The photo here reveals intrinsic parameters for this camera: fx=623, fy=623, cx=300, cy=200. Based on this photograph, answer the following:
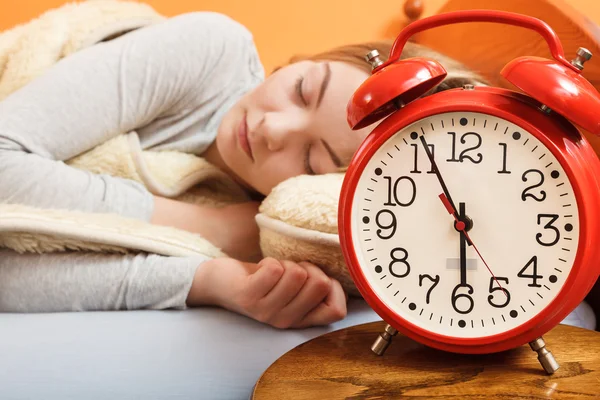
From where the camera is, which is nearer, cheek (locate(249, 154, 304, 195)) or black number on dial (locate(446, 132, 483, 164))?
black number on dial (locate(446, 132, 483, 164))

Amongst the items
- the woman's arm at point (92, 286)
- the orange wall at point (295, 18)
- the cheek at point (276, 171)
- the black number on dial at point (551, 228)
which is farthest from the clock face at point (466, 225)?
the orange wall at point (295, 18)

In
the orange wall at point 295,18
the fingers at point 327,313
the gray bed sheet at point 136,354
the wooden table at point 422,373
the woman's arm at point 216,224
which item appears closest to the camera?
the wooden table at point 422,373

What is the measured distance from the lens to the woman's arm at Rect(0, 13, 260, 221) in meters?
0.93

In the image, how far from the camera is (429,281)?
0.59m

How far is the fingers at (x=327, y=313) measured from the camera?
744mm

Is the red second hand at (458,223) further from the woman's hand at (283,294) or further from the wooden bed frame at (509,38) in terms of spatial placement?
the wooden bed frame at (509,38)

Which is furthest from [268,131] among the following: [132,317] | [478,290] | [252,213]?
[478,290]

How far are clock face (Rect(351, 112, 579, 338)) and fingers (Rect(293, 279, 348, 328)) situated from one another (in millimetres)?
159

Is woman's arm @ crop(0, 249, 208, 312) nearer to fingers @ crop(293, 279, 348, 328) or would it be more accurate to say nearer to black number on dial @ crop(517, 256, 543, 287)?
fingers @ crop(293, 279, 348, 328)

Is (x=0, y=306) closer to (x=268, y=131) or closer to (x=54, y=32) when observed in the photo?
(x=268, y=131)

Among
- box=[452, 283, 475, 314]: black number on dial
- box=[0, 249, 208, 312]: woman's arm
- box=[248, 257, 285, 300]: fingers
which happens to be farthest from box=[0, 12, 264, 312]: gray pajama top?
box=[452, 283, 475, 314]: black number on dial

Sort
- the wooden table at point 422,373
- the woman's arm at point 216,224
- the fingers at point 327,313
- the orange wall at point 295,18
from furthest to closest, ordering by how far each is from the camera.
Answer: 1. the orange wall at point 295,18
2. the woman's arm at point 216,224
3. the fingers at point 327,313
4. the wooden table at point 422,373

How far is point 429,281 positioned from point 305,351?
0.14 metres

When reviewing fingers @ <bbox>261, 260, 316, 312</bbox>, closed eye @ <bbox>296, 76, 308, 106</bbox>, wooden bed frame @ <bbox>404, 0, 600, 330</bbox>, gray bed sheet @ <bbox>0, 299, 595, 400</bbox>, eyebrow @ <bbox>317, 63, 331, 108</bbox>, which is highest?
wooden bed frame @ <bbox>404, 0, 600, 330</bbox>
